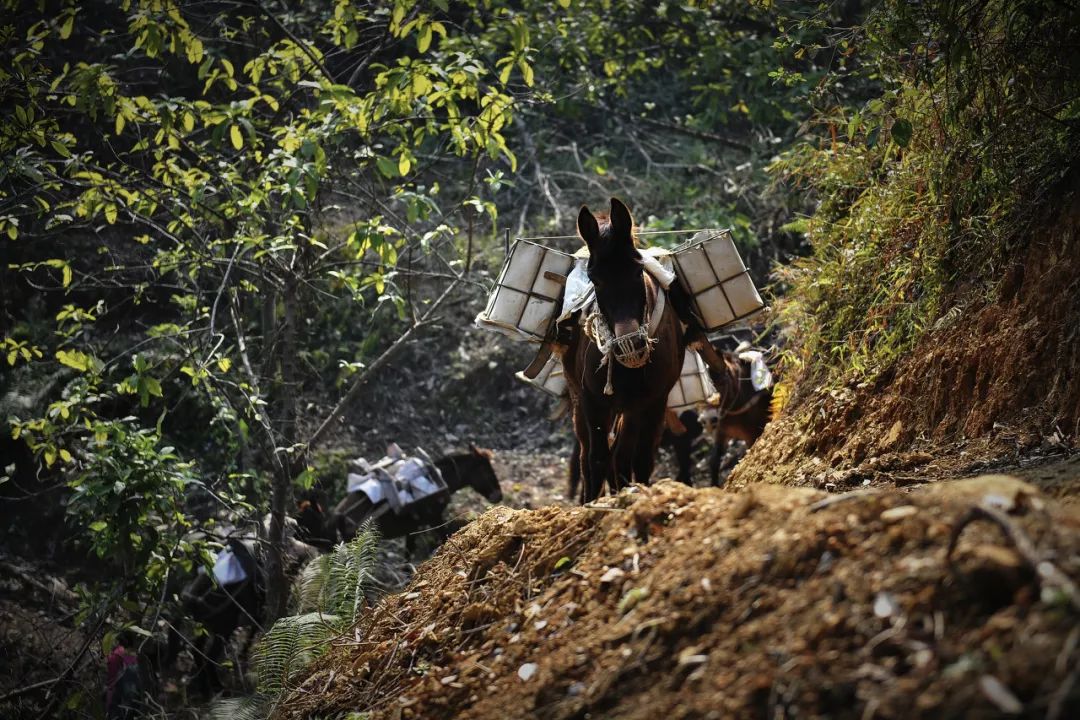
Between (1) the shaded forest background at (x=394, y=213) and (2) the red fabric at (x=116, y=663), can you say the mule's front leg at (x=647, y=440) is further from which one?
(2) the red fabric at (x=116, y=663)

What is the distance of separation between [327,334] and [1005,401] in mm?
13001

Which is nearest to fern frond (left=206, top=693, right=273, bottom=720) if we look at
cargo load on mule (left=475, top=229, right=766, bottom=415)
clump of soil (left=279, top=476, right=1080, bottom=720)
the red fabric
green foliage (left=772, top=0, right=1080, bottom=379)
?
clump of soil (left=279, top=476, right=1080, bottom=720)

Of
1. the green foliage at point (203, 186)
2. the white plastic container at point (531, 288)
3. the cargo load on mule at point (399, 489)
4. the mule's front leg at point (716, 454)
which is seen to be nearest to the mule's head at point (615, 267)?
the white plastic container at point (531, 288)

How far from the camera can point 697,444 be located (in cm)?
1480

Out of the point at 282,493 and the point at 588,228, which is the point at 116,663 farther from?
the point at 588,228

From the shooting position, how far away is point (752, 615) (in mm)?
2820

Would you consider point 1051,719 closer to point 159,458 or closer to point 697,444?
point 159,458

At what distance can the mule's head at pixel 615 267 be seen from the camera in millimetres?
5598

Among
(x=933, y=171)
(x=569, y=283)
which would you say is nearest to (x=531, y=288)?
(x=569, y=283)

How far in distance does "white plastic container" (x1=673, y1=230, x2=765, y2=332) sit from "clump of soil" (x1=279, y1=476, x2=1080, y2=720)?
274 centimetres

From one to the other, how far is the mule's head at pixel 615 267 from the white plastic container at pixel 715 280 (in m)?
0.93

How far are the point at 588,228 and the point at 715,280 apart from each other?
1350 mm

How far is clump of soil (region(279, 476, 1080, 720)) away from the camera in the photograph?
2.20 metres

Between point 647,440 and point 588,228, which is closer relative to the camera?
point 588,228
